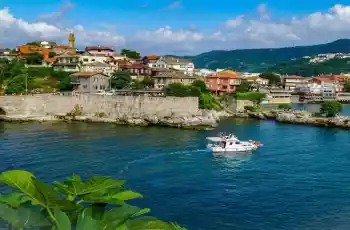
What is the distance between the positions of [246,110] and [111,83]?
13.5 meters

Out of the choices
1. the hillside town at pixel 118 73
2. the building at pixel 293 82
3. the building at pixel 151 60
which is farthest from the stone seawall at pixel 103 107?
the building at pixel 293 82

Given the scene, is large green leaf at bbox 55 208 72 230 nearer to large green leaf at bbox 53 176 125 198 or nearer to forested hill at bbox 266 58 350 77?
large green leaf at bbox 53 176 125 198

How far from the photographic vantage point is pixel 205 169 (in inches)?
676

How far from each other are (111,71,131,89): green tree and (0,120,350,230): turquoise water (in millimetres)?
13646

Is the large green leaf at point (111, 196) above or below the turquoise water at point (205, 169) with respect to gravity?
above

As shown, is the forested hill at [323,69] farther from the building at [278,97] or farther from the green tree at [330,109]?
the green tree at [330,109]

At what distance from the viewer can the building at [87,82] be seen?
38.9m

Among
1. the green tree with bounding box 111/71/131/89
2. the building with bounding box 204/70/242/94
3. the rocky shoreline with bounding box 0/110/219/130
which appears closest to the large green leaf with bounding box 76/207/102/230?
the rocky shoreline with bounding box 0/110/219/130

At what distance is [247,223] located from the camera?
11.0 metres

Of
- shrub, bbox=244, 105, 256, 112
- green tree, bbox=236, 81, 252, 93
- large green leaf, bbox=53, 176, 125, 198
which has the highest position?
green tree, bbox=236, 81, 252, 93

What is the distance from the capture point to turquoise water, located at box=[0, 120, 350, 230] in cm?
1173

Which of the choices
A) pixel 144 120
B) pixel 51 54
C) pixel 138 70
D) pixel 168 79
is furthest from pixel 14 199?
pixel 51 54

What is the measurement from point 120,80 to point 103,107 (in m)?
9.28

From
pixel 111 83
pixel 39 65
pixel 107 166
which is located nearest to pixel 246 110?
pixel 111 83
